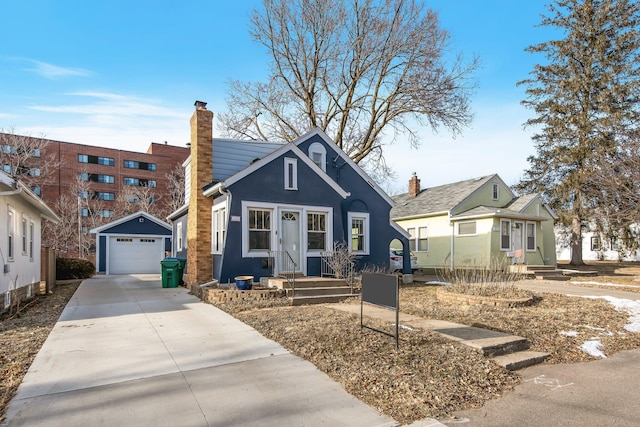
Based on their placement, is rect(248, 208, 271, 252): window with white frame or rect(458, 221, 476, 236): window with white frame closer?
rect(248, 208, 271, 252): window with white frame

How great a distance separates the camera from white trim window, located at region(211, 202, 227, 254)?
12172 mm

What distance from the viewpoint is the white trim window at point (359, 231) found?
50.0 ft

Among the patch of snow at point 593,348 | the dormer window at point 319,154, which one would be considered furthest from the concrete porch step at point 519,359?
the dormer window at point 319,154

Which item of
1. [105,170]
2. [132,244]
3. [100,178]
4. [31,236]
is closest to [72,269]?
[132,244]

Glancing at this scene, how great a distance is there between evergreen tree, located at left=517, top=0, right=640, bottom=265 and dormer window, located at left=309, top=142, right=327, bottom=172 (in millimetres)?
18748

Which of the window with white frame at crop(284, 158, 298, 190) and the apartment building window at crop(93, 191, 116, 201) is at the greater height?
the apartment building window at crop(93, 191, 116, 201)

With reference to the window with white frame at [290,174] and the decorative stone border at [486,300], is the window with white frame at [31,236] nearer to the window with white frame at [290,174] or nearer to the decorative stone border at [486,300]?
the window with white frame at [290,174]

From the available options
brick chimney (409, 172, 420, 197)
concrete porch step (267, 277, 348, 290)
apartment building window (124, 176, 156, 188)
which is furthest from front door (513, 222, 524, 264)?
apartment building window (124, 176, 156, 188)

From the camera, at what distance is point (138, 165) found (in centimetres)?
5538

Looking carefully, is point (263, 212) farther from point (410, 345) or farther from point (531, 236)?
point (531, 236)

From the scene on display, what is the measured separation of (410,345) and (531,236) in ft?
63.4

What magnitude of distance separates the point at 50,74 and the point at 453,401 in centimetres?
1424

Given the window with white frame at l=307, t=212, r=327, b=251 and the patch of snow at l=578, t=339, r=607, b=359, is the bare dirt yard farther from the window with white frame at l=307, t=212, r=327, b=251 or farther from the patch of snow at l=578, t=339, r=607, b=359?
the window with white frame at l=307, t=212, r=327, b=251

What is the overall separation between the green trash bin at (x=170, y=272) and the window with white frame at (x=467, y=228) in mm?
14739
